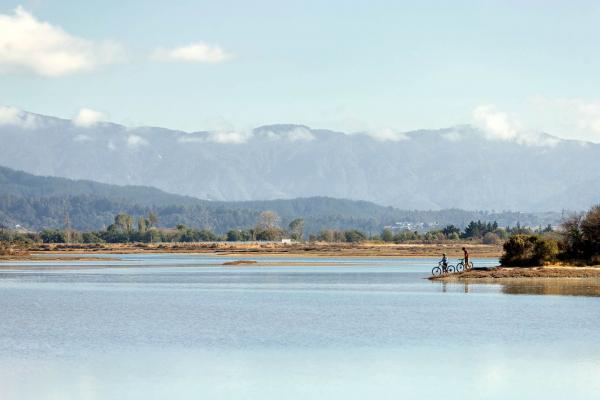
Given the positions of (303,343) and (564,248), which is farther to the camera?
Result: (564,248)

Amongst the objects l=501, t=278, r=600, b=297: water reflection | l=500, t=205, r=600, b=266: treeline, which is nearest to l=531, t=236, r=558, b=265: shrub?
l=500, t=205, r=600, b=266: treeline

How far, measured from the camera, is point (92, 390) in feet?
83.7

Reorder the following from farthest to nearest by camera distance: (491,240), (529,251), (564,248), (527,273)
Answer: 1. (491,240)
2. (564,248)
3. (529,251)
4. (527,273)

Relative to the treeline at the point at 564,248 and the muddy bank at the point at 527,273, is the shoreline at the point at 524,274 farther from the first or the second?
the treeline at the point at 564,248

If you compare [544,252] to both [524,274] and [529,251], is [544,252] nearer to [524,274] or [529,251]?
[529,251]

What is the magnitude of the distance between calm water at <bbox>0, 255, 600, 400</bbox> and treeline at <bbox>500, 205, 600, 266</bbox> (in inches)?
445

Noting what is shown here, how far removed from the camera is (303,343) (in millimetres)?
34812

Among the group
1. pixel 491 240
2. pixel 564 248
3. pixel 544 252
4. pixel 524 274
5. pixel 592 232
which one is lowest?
pixel 524 274

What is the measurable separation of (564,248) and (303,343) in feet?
148

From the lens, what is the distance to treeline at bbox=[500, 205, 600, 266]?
73688mm

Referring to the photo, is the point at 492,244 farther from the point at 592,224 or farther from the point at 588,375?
the point at 588,375

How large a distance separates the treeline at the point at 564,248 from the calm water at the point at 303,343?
1130 centimetres

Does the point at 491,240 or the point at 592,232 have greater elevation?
the point at 491,240

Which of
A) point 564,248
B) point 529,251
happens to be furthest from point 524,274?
point 564,248
